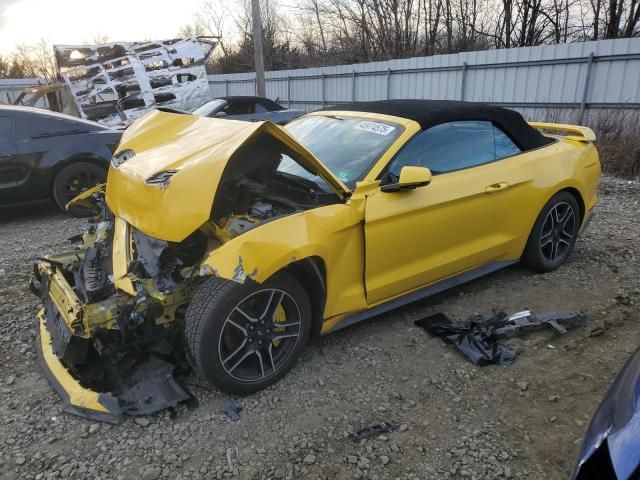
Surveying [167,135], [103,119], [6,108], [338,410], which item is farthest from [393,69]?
[338,410]

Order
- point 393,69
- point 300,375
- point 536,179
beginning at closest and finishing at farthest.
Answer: point 300,375 < point 536,179 < point 393,69

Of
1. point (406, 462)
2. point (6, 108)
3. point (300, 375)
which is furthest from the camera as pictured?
point (6, 108)

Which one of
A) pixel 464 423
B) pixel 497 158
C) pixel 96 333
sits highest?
pixel 497 158

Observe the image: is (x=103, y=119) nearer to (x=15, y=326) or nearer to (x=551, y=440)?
(x=15, y=326)

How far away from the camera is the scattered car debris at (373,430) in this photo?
2561mm

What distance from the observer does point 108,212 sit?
379cm

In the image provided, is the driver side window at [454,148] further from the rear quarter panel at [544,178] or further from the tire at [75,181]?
the tire at [75,181]

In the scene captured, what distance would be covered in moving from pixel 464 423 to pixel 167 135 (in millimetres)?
2619

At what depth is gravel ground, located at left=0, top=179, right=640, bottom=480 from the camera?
2389 mm

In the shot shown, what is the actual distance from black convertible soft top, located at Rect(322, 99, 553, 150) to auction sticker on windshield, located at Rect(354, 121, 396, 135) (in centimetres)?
16

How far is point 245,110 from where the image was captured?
991 centimetres

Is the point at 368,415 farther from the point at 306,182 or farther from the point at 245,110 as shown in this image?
the point at 245,110

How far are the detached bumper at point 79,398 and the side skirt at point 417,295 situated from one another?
1.27 meters

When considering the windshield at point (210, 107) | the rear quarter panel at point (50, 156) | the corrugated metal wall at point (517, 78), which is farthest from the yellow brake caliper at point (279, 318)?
the corrugated metal wall at point (517, 78)
